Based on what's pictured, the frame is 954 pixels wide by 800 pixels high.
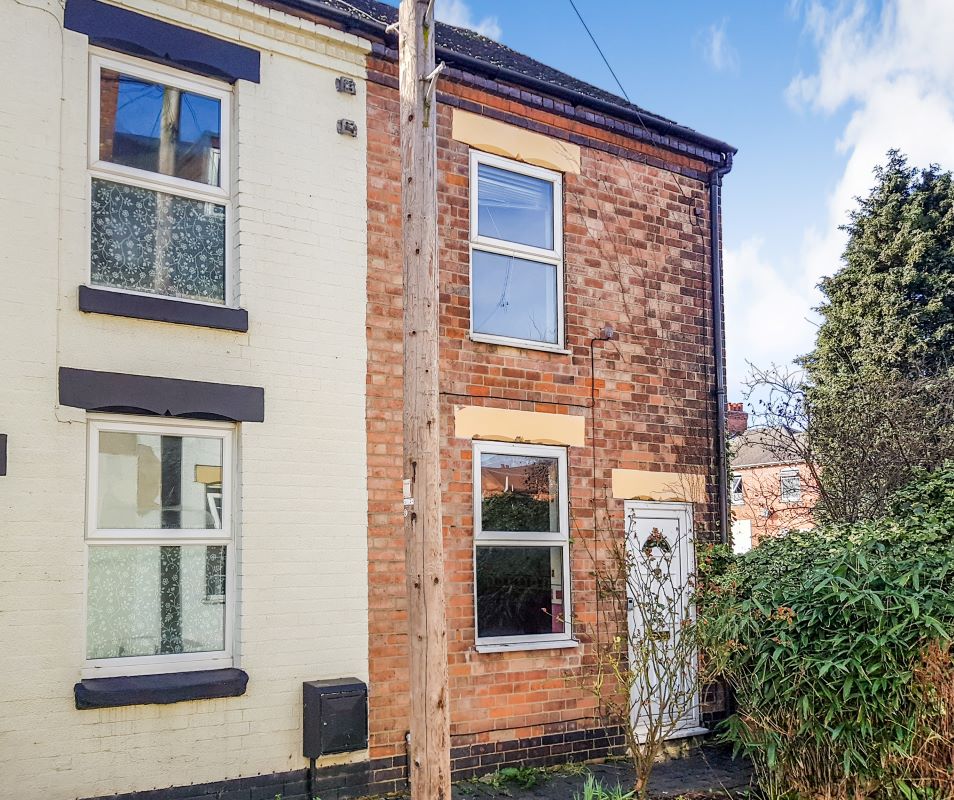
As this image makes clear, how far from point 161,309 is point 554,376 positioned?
3633 mm

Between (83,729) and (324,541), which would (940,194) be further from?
(83,729)

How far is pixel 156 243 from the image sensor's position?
678 centimetres

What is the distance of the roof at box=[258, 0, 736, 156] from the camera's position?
305 inches

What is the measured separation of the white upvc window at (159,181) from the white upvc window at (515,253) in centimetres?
230

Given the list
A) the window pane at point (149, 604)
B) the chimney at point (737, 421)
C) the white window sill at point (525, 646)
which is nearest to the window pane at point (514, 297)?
the white window sill at point (525, 646)

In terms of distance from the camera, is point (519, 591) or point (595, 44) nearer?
point (519, 591)

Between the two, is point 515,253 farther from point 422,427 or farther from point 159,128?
point 422,427

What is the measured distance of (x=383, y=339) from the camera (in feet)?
25.1

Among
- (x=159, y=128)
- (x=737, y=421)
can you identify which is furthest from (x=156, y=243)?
(x=737, y=421)

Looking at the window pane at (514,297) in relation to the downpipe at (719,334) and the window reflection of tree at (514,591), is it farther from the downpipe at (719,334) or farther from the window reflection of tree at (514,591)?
the downpipe at (719,334)

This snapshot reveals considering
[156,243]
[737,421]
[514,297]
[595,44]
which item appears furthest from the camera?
[737,421]

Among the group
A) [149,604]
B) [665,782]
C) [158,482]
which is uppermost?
[158,482]

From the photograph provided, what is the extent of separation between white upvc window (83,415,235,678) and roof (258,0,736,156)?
3.47 meters

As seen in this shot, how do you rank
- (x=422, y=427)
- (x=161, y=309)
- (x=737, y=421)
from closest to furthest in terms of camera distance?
(x=422, y=427) → (x=161, y=309) → (x=737, y=421)
